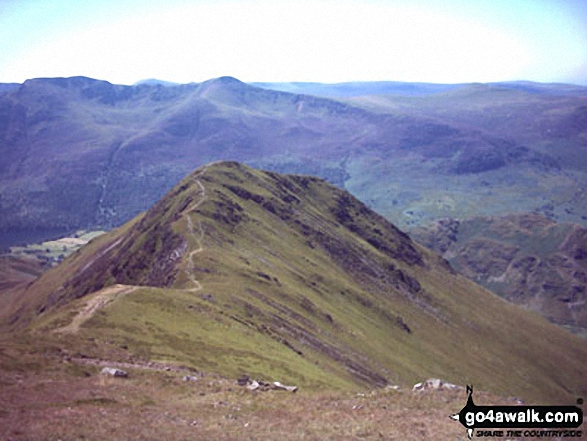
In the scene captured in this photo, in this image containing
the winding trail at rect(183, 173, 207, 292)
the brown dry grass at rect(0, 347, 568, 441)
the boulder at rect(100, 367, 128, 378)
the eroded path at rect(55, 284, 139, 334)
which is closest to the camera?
the brown dry grass at rect(0, 347, 568, 441)

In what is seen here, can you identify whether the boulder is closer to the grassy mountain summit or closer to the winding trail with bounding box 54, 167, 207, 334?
the grassy mountain summit

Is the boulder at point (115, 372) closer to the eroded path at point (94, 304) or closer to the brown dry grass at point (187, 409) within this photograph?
the brown dry grass at point (187, 409)

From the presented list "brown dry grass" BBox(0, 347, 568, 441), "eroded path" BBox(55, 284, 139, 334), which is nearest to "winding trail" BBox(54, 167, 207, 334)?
"eroded path" BBox(55, 284, 139, 334)

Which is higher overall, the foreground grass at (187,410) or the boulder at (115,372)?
the foreground grass at (187,410)

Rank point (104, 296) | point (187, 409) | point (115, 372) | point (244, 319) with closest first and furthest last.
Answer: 1. point (187, 409)
2. point (115, 372)
3. point (104, 296)
4. point (244, 319)

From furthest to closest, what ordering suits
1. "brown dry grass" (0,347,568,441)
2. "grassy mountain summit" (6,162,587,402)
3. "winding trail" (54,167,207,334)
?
"winding trail" (54,167,207,334) < "grassy mountain summit" (6,162,587,402) < "brown dry grass" (0,347,568,441)

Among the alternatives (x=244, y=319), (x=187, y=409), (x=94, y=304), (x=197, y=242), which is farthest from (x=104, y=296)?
(x=197, y=242)

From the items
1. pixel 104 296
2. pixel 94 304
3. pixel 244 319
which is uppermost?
pixel 94 304

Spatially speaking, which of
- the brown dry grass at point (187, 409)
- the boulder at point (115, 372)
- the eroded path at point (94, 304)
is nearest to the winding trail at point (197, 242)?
the eroded path at point (94, 304)

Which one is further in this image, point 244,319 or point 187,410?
point 244,319

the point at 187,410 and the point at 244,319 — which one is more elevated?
the point at 187,410

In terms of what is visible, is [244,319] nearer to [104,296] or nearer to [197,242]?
[104,296]

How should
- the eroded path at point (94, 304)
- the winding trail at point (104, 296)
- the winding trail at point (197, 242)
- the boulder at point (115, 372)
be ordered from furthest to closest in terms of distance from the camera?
the winding trail at point (197, 242) < the winding trail at point (104, 296) < the eroded path at point (94, 304) < the boulder at point (115, 372)

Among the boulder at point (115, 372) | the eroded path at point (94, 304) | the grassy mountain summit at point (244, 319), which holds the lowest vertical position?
the grassy mountain summit at point (244, 319)
